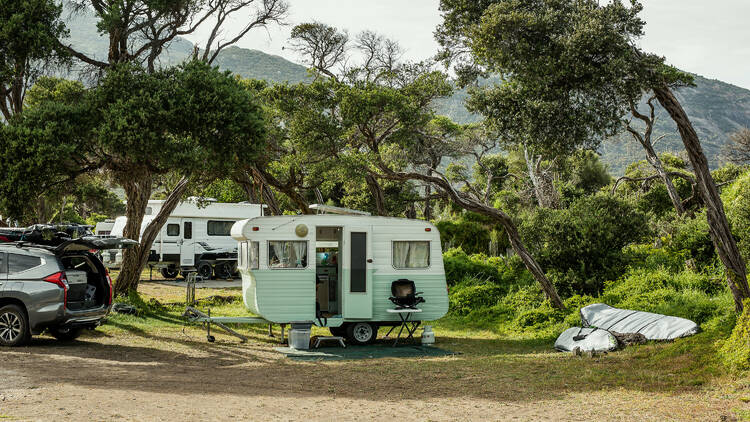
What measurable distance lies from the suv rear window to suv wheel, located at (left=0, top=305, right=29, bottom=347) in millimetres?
571

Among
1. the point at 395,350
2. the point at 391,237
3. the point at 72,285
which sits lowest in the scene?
the point at 395,350

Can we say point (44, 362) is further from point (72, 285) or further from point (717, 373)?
point (717, 373)

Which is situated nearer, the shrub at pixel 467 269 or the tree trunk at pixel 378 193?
the shrub at pixel 467 269

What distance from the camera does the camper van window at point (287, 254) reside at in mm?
11645

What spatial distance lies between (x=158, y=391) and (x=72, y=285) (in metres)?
4.40

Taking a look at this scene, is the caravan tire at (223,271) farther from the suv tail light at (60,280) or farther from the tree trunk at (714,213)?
the tree trunk at (714,213)

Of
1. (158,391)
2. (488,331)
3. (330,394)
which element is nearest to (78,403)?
(158,391)

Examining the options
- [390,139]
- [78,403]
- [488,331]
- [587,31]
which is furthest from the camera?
[390,139]

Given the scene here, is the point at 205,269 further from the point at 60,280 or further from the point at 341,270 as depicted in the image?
the point at 60,280

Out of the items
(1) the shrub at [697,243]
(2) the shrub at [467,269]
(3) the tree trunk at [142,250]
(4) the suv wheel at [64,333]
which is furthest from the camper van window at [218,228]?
(1) the shrub at [697,243]

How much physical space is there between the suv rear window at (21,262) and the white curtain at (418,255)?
20.8 ft

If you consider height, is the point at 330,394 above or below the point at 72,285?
below

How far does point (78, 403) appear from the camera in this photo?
20.2 ft

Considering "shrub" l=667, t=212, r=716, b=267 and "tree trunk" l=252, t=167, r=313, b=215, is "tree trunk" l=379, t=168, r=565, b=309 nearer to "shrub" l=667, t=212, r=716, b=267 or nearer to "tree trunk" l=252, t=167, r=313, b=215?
"shrub" l=667, t=212, r=716, b=267
